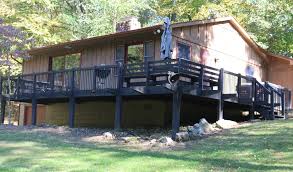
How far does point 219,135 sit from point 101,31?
69.1 ft

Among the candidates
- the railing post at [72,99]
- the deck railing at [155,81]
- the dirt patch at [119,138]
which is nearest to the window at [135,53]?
the deck railing at [155,81]

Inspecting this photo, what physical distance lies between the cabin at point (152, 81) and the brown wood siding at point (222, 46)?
46mm

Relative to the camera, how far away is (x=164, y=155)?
41.3 feet

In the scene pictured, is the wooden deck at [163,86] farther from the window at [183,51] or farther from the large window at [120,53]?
the window at [183,51]

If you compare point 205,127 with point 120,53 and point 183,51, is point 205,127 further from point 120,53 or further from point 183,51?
point 120,53

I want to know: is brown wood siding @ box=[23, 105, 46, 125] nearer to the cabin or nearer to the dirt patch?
the cabin

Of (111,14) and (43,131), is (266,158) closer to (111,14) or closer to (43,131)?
(43,131)

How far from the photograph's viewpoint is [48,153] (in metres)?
12.6

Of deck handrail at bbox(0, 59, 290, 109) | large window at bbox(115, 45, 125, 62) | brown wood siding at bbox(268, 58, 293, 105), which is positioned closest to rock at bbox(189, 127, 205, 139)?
deck handrail at bbox(0, 59, 290, 109)

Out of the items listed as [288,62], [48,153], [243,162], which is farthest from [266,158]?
[288,62]

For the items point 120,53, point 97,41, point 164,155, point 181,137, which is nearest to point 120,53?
point 120,53

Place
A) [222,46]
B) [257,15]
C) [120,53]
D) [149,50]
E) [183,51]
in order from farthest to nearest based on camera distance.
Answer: [257,15], [222,46], [120,53], [183,51], [149,50]

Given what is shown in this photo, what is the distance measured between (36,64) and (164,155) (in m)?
16.9

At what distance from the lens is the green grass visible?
10625 millimetres
